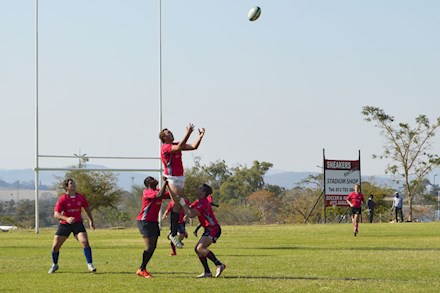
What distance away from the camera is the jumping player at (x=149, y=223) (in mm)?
18406

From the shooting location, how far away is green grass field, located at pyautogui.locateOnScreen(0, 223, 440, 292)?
16641 mm

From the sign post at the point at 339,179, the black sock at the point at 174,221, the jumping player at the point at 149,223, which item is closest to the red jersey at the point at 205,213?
the jumping player at the point at 149,223

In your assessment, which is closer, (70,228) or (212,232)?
(212,232)

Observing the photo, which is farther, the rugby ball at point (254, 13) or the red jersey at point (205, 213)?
the rugby ball at point (254, 13)

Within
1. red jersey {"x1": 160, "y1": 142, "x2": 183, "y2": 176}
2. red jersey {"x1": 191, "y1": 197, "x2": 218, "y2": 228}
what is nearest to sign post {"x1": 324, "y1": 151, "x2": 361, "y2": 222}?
red jersey {"x1": 160, "y1": 142, "x2": 183, "y2": 176}

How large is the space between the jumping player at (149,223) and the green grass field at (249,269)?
0.37 m

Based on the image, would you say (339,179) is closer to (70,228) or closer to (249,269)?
(249,269)

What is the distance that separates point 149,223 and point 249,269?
284cm

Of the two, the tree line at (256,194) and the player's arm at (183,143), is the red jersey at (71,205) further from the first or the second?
the tree line at (256,194)

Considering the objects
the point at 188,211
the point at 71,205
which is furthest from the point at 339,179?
the point at 188,211

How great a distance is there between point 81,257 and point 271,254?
191 inches

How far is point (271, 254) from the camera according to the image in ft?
84.2

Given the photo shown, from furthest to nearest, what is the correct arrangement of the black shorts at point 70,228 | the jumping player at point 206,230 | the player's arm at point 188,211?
1. the black shorts at point 70,228
2. the jumping player at point 206,230
3. the player's arm at point 188,211

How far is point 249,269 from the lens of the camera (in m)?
20.3
